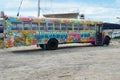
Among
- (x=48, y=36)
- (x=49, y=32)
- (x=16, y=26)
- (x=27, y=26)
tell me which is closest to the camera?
(x=16, y=26)

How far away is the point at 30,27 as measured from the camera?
83.9 feet

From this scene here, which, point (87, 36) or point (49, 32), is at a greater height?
point (49, 32)

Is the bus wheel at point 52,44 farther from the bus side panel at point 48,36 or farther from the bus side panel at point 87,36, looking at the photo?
the bus side panel at point 87,36

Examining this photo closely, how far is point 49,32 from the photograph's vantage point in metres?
26.9

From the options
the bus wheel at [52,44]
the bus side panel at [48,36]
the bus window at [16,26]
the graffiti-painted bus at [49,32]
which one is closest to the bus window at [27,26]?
the graffiti-painted bus at [49,32]

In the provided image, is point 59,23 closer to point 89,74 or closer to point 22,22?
point 22,22

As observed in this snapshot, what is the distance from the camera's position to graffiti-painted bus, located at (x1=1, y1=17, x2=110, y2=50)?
961 inches

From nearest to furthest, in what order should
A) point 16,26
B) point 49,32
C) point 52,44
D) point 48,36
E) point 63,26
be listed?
1. point 16,26
2. point 48,36
3. point 49,32
4. point 52,44
5. point 63,26

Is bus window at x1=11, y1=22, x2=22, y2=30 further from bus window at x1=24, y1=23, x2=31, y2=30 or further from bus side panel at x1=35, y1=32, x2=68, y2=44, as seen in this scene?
bus side panel at x1=35, y1=32, x2=68, y2=44

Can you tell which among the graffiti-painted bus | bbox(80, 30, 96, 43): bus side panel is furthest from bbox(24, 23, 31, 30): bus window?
bbox(80, 30, 96, 43): bus side panel

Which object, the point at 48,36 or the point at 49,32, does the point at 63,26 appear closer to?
the point at 49,32

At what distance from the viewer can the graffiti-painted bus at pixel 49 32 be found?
24422 millimetres

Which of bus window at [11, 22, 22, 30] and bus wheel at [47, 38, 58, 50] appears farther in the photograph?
bus wheel at [47, 38, 58, 50]

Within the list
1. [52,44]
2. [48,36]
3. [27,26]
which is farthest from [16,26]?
[52,44]
